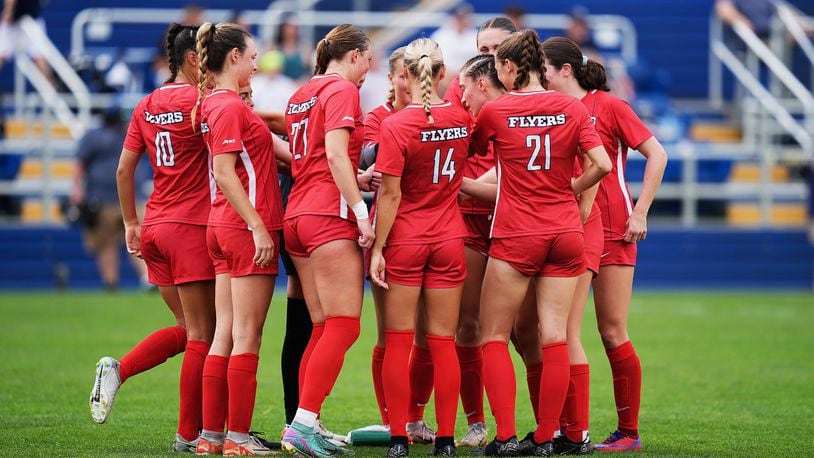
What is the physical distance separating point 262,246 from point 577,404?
1.87 m

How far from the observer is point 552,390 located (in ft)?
20.5

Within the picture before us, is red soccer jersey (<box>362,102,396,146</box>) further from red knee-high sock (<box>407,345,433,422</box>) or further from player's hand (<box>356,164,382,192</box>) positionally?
red knee-high sock (<box>407,345,433,422</box>)

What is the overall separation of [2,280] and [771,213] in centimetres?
1197

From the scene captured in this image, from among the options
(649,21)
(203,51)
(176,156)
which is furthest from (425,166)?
(649,21)

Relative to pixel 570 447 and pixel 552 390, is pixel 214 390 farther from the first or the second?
pixel 570 447

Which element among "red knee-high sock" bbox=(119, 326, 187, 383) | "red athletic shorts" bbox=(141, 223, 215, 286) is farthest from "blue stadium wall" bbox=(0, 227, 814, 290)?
"red athletic shorts" bbox=(141, 223, 215, 286)

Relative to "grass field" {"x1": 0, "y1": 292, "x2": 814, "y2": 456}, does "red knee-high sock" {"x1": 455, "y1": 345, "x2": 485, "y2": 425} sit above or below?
above

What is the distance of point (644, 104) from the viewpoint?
19781 millimetres

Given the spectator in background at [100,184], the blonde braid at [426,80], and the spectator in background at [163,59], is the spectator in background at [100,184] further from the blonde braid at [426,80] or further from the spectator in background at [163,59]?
the blonde braid at [426,80]

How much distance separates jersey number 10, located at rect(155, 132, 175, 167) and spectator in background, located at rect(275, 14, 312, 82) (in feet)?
32.6

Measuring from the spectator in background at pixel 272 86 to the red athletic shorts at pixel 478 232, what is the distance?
712 cm

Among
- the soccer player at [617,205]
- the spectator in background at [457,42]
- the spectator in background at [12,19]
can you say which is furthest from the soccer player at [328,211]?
the spectator in background at [12,19]

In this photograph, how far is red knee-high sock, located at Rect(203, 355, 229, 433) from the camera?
20.9 feet

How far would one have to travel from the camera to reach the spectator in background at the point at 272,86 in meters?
14.3
